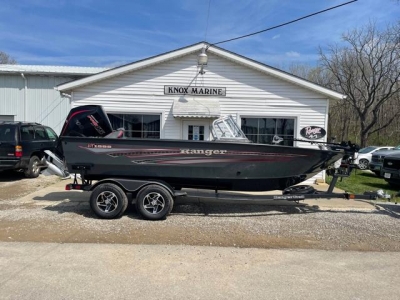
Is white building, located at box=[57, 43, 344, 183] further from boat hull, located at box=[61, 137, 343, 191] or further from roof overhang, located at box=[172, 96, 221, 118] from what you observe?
boat hull, located at box=[61, 137, 343, 191]

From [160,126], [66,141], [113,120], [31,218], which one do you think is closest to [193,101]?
[160,126]

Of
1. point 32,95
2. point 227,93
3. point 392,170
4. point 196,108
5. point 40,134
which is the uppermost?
point 32,95

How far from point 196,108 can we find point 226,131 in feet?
13.7

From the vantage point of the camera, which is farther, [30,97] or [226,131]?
[30,97]

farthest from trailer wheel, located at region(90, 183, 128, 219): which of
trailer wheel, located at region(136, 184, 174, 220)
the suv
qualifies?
the suv

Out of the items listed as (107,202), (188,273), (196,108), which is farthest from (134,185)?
(196,108)

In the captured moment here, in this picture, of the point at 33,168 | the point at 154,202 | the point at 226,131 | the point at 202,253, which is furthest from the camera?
the point at 33,168

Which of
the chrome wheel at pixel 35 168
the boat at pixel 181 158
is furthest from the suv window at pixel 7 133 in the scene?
the boat at pixel 181 158

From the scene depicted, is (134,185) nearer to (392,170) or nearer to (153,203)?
(153,203)

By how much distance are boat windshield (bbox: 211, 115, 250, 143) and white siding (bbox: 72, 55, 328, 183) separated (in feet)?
14.3

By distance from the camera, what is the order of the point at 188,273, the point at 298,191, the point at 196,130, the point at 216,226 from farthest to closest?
the point at 196,130 < the point at 298,191 < the point at 216,226 < the point at 188,273

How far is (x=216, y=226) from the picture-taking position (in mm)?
6285

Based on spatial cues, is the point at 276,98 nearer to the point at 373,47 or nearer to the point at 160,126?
the point at 160,126

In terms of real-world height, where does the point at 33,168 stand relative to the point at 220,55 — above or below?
below
